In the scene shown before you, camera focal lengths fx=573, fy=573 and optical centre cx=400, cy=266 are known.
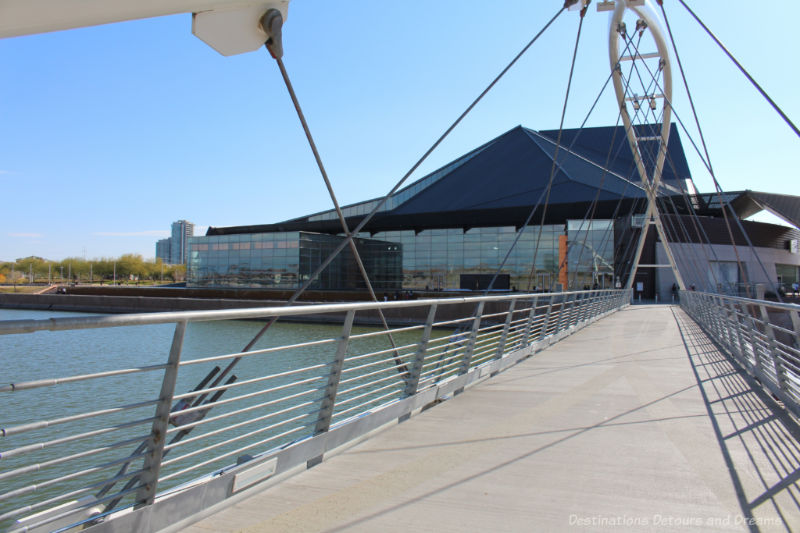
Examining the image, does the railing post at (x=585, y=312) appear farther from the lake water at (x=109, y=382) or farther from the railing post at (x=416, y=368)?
the railing post at (x=416, y=368)

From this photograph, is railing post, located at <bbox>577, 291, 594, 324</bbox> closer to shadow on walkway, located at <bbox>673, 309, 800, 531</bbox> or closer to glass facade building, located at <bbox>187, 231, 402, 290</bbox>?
shadow on walkway, located at <bbox>673, 309, 800, 531</bbox>

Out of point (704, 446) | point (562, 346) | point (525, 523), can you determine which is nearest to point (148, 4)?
point (525, 523)

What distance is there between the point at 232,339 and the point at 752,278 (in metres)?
39.0

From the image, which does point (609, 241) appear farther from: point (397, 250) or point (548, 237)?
point (397, 250)

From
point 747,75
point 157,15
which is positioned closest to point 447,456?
point 157,15

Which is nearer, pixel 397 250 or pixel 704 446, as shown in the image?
pixel 704 446

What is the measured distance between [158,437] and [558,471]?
8.11 feet

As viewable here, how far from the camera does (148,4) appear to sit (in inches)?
105

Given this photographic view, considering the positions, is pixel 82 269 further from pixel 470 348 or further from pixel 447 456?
pixel 447 456

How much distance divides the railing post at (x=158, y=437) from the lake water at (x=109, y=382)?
4.6 inches

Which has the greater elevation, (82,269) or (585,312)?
(82,269)

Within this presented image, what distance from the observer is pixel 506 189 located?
165 feet

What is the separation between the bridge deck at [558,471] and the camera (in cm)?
291

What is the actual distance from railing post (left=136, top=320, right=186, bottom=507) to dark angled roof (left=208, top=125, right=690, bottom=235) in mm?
38421
